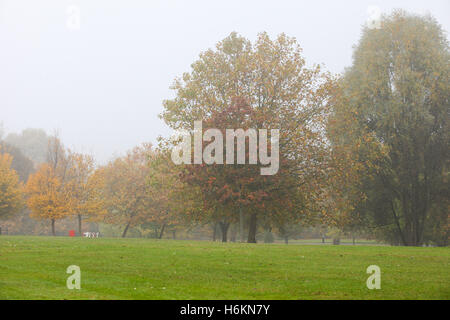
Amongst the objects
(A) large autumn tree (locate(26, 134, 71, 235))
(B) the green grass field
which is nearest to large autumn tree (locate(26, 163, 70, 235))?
(A) large autumn tree (locate(26, 134, 71, 235))

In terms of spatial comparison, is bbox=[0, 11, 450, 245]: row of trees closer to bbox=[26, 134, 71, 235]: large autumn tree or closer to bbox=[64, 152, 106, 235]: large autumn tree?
bbox=[26, 134, 71, 235]: large autumn tree

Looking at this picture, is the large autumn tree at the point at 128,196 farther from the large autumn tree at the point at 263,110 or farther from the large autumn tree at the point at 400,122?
the large autumn tree at the point at 400,122

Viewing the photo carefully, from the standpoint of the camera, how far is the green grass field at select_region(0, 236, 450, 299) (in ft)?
38.5

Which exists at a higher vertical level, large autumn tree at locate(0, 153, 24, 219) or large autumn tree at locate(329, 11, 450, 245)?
large autumn tree at locate(329, 11, 450, 245)

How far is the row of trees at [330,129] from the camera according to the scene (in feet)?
107

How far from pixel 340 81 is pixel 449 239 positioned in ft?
64.3

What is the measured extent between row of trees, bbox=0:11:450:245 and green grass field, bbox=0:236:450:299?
Result: 11900mm

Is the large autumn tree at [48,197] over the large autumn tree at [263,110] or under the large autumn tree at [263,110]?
under

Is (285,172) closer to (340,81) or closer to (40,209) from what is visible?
(340,81)

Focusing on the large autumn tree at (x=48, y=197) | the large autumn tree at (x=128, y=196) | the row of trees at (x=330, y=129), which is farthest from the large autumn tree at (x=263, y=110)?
the large autumn tree at (x=128, y=196)

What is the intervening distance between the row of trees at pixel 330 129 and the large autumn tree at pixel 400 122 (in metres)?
0.10

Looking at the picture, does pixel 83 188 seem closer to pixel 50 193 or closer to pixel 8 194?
pixel 50 193

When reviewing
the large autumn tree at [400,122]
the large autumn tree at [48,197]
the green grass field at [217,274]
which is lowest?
the green grass field at [217,274]
